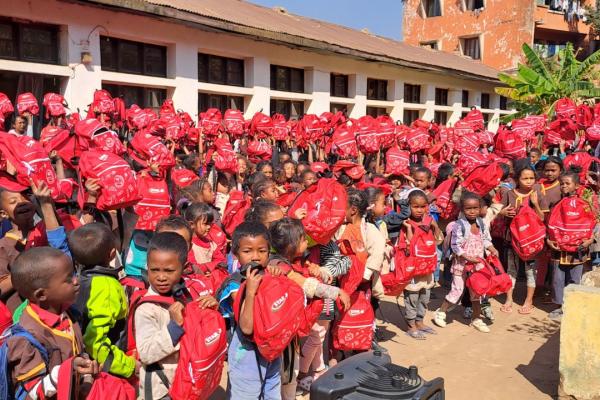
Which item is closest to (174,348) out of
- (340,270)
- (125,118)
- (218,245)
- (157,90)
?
(340,270)

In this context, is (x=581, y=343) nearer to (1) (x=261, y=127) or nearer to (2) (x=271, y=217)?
(2) (x=271, y=217)

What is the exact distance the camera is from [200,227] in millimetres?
4137

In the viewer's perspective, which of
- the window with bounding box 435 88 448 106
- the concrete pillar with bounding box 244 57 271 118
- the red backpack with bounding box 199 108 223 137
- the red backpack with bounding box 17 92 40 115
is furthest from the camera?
the window with bounding box 435 88 448 106

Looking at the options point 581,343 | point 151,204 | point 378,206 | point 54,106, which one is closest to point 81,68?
point 54,106

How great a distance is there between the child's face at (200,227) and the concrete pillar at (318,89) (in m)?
10.3

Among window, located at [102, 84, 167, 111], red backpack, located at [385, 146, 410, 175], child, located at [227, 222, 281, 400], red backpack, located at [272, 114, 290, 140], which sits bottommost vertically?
child, located at [227, 222, 281, 400]

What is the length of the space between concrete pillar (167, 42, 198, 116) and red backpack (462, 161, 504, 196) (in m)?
6.11

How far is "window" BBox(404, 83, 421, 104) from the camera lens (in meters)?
18.8

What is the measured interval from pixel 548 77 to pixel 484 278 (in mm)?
14147

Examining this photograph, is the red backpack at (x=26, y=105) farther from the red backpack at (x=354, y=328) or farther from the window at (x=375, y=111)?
the window at (x=375, y=111)

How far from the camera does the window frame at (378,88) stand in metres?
17.0

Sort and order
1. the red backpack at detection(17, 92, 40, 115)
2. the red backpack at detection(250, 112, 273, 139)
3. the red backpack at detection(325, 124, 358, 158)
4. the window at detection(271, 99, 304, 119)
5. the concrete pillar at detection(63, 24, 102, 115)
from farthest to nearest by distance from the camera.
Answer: the window at detection(271, 99, 304, 119) → the red backpack at detection(250, 112, 273, 139) → the concrete pillar at detection(63, 24, 102, 115) → the red backpack at detection(325, 124, 358, 158) → the red backpack at detection(17, 92, 40, 115)

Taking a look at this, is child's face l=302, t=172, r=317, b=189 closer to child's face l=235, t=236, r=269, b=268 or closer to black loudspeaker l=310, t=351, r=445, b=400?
child's face l=235, t=236, r=269, b=268

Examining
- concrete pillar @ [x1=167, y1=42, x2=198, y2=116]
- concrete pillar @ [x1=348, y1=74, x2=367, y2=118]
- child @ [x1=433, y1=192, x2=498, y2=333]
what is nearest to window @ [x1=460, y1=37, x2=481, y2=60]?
concrete pillar @ [x1=348, y1=74, x2=367, y2=118]
